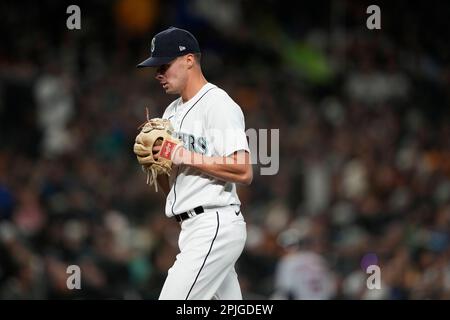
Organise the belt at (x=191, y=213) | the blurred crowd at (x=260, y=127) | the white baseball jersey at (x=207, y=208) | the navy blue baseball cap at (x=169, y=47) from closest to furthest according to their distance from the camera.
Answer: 1. the white baseball jersey at (x=207, y=208)
2. the belt at (x=191, y=213)
3. the navy blue baseball cap at (x=169, y=47)
4. the blurred crowd at (x=260, y=127)

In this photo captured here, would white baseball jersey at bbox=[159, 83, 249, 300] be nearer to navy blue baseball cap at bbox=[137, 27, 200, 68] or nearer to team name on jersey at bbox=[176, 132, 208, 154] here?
team name on jersey at bbox=[176, 132, 208, 154]

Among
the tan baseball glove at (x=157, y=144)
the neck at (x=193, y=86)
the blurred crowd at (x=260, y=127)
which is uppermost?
the neck at (x=193, y=86)

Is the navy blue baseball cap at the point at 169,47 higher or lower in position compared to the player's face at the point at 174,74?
higher

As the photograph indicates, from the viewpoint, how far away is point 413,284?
31.1ft

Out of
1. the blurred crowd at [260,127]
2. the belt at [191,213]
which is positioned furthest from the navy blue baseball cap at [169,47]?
the blurred crowd at [260,127]

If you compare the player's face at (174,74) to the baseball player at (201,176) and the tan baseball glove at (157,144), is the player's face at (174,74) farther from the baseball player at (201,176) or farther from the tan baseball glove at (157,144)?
the tan baseball glove at (157,144)

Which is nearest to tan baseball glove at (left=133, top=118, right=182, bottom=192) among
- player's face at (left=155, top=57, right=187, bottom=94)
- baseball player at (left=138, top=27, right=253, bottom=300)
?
baseball player at (left=138, top=27, right=253, bottom=300)

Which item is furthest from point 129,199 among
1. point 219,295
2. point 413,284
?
→ point 219,295

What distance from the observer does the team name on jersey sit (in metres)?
5.27

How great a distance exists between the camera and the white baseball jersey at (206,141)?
16.9ft

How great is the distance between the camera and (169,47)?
17.4 ft

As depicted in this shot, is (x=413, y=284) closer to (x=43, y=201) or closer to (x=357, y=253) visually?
(x=357, y=253)

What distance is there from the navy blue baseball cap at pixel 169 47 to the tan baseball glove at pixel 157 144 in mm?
315

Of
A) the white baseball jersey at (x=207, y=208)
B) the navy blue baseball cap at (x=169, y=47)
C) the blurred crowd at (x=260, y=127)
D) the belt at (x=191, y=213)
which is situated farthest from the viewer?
the blurred crowd at (x=260, y=127)
